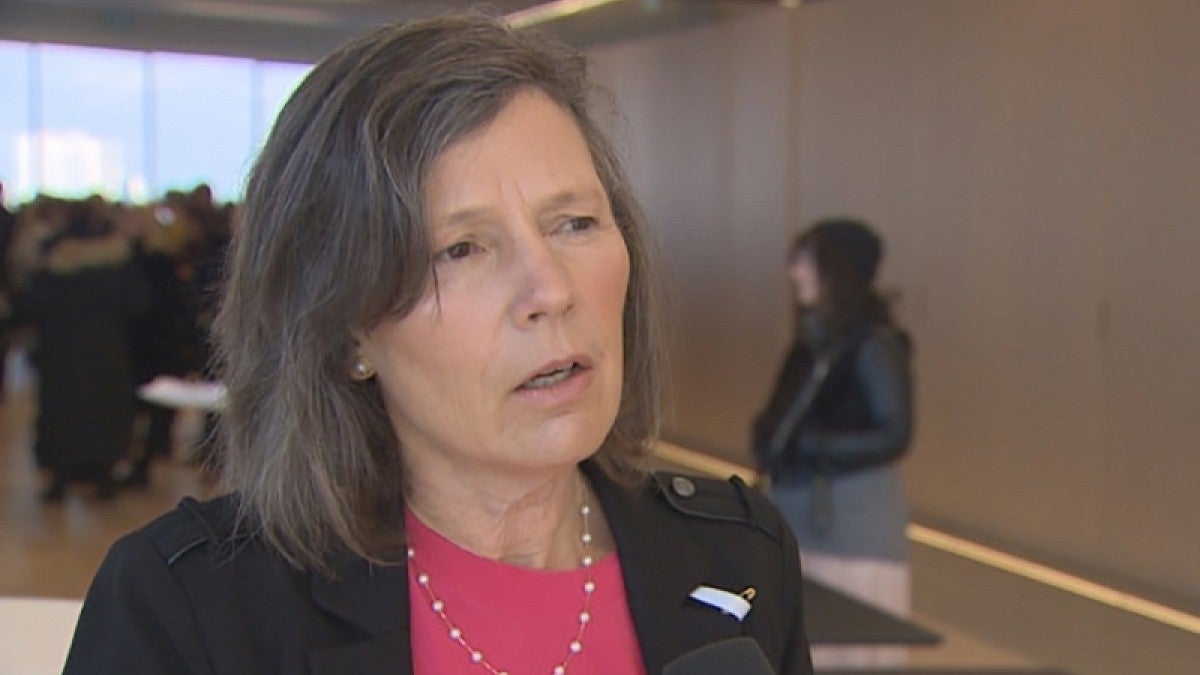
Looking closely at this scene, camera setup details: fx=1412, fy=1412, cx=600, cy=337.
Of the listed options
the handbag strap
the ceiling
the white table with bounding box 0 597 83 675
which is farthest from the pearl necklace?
the ceiling

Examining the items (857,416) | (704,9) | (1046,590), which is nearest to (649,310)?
(857,416)

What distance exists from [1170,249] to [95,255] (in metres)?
4.72

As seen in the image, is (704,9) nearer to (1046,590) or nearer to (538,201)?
(1046,590)

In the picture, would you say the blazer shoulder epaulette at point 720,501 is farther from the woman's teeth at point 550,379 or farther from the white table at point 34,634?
the white table at point 34,634

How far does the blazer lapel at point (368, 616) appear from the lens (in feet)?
4.14

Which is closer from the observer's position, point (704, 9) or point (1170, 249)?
point (1170, 249)

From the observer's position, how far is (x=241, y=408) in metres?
1.40

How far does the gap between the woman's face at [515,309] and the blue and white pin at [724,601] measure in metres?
0.26

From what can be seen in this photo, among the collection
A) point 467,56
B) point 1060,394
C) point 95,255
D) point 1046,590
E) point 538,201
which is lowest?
point 1046,590

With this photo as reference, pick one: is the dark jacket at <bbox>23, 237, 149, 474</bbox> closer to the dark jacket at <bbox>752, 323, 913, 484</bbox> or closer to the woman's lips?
the dark jacket at <bbox>752, 323, 913, 484</bbox>

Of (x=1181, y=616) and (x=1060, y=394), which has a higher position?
(x=1060, y=394)

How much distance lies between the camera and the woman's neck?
1376mm

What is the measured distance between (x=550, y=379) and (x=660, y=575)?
0.96 ft

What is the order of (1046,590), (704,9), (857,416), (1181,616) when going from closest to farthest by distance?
(857,416) < (1181,616) < (1046,590) < (704,9)
